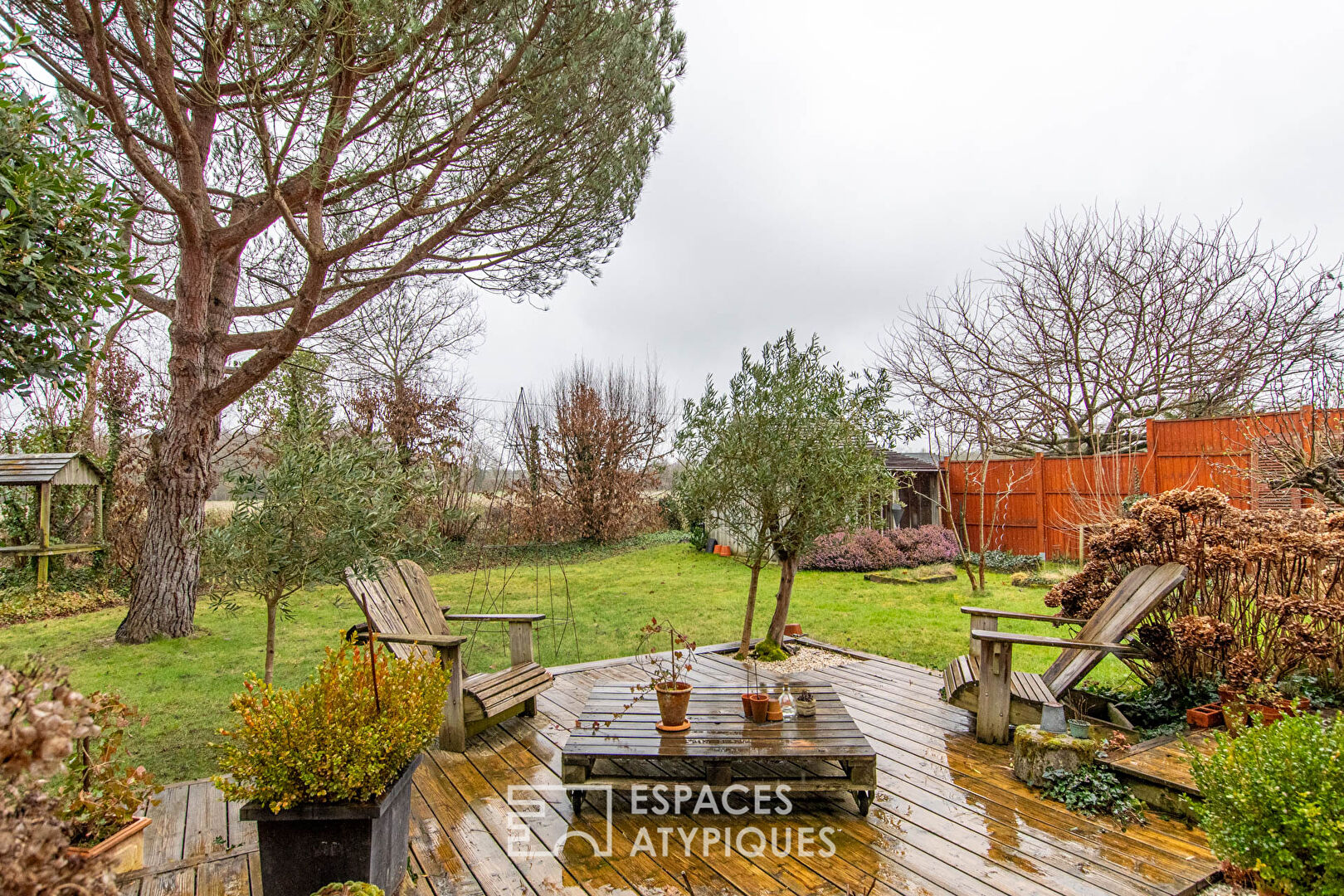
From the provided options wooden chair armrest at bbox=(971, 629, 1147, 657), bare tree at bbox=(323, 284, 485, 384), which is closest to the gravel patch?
wooden chair armrest at bbox=(971, 629, 1147, 657)

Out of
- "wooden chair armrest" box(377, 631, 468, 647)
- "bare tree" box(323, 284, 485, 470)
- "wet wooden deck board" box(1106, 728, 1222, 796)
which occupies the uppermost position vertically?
"bare tree" box(323, 284, 485, 470)

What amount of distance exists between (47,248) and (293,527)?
1.64 metres

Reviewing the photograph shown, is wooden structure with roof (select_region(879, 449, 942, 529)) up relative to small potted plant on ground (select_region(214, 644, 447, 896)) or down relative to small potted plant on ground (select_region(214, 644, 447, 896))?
up

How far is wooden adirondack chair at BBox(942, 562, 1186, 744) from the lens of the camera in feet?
11.5

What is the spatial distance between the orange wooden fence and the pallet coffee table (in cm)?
571

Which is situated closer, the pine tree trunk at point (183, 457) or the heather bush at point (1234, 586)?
the heather bush at point (1234, 586)

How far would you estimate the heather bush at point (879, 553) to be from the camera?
10719mm

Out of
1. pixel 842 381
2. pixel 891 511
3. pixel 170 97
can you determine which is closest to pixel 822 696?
pixel 842 381

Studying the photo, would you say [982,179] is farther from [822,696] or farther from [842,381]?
[822,696]

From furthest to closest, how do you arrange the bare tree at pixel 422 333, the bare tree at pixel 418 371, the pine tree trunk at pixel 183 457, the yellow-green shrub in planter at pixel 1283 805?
the bare tree at pixel 422 333 < the bare tree at pixel 418 371 < the pine tree trunk at pixel 183 457 < the yellow-green shrub in planter at pixel 1283 805

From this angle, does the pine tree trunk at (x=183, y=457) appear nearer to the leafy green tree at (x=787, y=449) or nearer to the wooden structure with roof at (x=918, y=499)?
the leafy green tree at (x=787, y=449)

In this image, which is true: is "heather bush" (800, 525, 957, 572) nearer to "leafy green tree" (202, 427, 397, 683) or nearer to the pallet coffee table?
the pallet coffee table

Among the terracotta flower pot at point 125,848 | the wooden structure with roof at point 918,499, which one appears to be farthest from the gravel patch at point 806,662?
the wooden structure with roof at point 918,499

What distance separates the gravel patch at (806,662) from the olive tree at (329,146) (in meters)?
3.84
